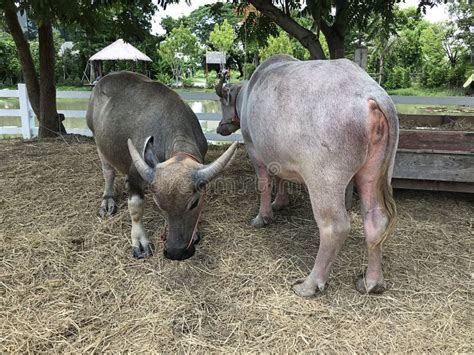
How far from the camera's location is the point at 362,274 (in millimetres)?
3818

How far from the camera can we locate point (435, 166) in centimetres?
515

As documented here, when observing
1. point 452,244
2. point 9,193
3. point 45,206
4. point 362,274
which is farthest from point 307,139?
point 9,193

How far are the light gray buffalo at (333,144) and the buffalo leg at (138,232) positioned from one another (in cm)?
141

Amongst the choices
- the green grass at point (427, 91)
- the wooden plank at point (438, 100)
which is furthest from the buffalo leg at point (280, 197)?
the green grass at point (427, 91)

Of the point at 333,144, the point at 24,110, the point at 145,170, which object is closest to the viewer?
the point at 333,144

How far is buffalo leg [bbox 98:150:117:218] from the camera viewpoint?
16.6 feet

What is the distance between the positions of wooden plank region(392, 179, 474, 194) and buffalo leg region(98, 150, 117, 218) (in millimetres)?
3655

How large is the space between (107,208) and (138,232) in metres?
1.04

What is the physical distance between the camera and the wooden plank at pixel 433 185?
5.21m

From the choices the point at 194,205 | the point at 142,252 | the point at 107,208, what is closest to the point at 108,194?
the point at 107,208

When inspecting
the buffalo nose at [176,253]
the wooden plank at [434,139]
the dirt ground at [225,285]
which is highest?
the wooden plank at [434,139]

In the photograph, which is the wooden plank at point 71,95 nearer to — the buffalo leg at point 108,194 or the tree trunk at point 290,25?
the buffalo leg at point 108,194

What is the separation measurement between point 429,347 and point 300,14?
5020 millimetres

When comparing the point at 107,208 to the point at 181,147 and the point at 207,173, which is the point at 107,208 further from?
the point at 207,173
